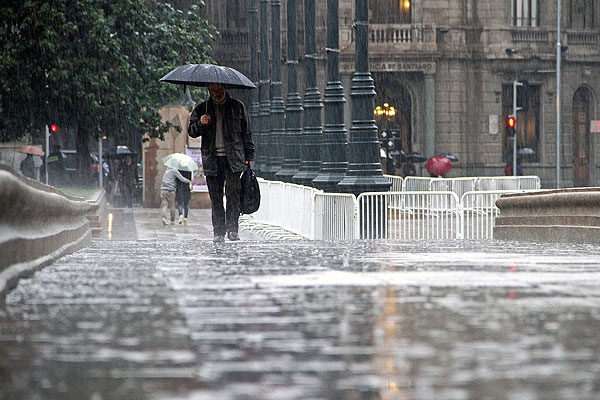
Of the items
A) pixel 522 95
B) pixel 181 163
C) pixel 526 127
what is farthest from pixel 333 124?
pixel 526 127

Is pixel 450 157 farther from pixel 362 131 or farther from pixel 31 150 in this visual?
pixel 362 131

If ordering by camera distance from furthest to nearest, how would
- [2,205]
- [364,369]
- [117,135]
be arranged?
[117,135]
[2,205]
[364,369]

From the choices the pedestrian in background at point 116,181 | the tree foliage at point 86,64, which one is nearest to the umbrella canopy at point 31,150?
the pedestrian in background at point 116,181

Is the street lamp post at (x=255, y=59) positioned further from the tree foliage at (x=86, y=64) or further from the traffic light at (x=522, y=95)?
the traffic light at (x=522, y=95)

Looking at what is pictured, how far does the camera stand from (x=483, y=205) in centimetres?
2270

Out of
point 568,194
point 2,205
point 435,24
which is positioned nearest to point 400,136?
point 435,24

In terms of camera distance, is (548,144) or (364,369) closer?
(364,369)

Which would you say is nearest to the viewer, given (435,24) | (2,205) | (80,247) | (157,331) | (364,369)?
(364,369)

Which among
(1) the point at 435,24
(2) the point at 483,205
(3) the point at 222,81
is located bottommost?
(2) the point at 483,205

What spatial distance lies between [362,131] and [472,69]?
35994 millimetres

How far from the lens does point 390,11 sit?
56.3 m

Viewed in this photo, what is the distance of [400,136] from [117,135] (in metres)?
19.9

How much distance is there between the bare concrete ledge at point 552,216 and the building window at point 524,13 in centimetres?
3865

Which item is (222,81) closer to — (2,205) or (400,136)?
(2,205)
